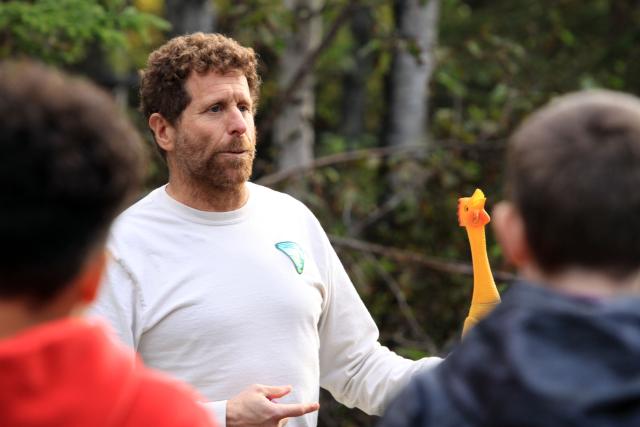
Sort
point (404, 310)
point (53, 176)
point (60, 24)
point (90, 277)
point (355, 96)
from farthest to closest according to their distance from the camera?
1. point (355, 96)
2. point (404, 310)
3. point (60, 24)
4. point (90, 277)
5. point (53, 176)

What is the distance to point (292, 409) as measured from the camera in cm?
267

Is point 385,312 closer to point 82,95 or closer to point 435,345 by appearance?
point 435,345

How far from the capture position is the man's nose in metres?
3.02

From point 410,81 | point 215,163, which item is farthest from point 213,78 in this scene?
point 410,81

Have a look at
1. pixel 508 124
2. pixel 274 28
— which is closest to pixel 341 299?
pixel 274 28

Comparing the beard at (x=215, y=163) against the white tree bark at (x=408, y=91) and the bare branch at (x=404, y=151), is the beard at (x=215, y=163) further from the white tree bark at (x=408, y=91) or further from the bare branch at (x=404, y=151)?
the white tree bark at (x=408, y=91)

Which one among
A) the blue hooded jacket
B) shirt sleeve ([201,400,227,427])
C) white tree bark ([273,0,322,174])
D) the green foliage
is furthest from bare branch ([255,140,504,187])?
the blue hooded jacket

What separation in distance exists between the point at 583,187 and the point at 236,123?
1.70 m

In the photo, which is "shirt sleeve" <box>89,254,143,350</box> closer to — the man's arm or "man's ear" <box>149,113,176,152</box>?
the man's arm

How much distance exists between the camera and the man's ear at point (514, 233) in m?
1.57

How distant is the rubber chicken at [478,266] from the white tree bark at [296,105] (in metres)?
3.47

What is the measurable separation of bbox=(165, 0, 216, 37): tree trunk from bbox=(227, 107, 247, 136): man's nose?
2.86 meters

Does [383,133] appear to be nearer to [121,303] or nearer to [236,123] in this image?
[236,123]

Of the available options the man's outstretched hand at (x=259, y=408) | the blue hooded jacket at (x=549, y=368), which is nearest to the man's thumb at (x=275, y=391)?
the man's outstretched hand at (x=259, y=408)
